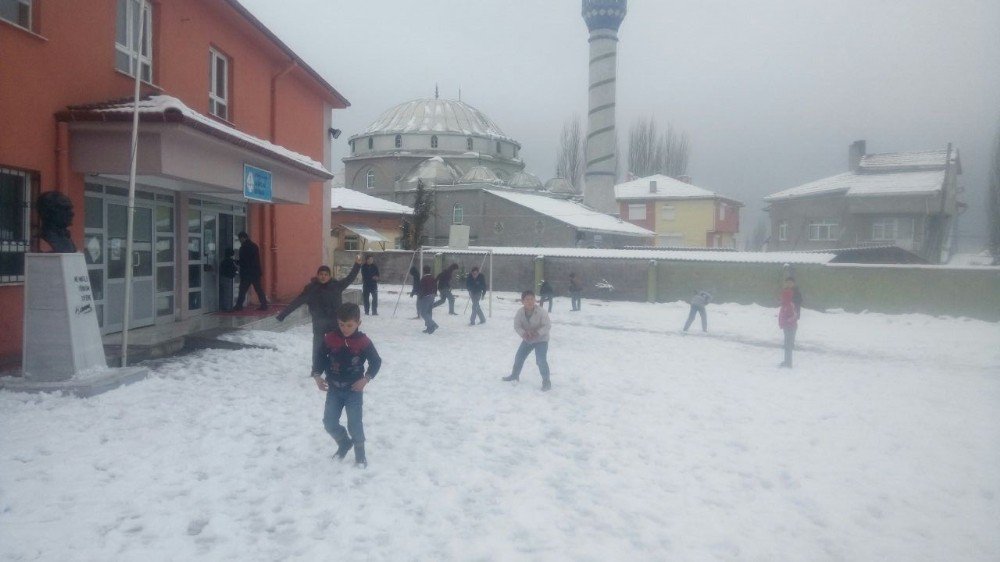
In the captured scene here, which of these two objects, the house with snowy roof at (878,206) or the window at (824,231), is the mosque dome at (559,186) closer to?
the house with snowy roof at (878,206)

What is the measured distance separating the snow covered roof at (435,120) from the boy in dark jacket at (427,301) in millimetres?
48693

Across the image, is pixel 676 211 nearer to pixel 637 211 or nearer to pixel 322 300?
pixel 637 211

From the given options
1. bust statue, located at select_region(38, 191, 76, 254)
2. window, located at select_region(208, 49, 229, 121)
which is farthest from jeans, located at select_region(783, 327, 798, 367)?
window, located at select_region(208, 49, 229, 121)

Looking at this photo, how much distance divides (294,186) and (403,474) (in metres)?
10.4

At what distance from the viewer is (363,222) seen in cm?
4297

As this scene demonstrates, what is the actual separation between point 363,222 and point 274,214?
1067 inches

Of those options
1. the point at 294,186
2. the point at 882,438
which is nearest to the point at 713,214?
the point at 294,186

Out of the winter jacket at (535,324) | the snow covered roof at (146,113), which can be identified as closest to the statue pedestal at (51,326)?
the snow covered roof at (146,113)

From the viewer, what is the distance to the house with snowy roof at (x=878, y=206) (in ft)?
131

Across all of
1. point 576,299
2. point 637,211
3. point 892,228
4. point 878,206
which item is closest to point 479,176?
point 637,211

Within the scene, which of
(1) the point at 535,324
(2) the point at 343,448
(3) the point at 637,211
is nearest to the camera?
(2) the point at 343,448

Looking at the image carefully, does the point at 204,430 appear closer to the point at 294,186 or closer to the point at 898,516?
the point at 898,516

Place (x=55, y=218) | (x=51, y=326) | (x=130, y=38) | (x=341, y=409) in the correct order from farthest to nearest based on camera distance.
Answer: (x=130, y=38), (x=55, y=218), (x=51, y=326), (x=341, y=409)

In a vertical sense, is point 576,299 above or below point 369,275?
below
